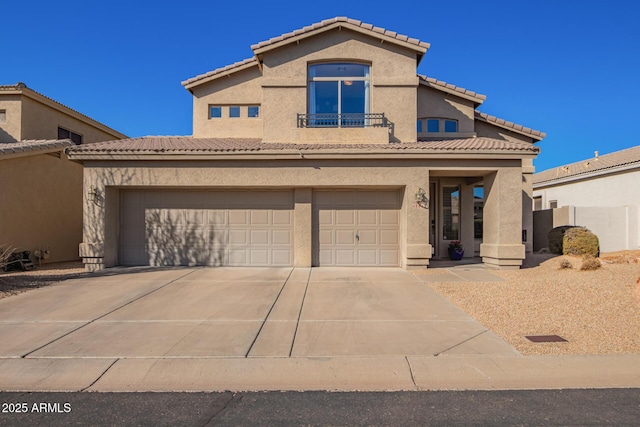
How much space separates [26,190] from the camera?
13.9 meters

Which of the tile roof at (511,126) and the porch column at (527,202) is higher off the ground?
the tile roof at (511,126)

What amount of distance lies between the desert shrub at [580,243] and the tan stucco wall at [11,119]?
2116cm

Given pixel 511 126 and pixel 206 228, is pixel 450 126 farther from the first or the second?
pixel 206 228

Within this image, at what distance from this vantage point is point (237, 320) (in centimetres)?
706

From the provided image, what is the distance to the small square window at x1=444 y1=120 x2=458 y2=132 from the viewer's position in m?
16.1

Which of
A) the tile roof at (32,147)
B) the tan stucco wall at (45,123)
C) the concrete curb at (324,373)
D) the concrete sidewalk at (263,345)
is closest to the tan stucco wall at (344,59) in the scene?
the concrete sidewalk at (263,345)

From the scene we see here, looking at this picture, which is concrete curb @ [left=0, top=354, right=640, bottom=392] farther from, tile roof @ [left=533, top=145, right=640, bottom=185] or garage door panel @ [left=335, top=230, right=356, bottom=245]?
tile roof @ [left=533, top=145, right=640, bottom=185]

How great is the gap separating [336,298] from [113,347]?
4.43 meters

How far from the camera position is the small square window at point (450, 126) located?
53.0 feet

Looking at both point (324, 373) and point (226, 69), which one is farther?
point (226, 69)

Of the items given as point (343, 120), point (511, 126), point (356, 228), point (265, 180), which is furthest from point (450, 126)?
point (265, 180)

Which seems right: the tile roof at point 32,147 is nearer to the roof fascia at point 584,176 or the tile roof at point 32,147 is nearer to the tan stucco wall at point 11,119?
the tan stucco wall at point 11,119

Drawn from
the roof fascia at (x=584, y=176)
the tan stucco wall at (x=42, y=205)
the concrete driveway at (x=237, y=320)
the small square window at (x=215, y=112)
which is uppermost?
the small square window at (x=215, y=112)

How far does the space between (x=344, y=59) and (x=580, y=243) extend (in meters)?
10.2
